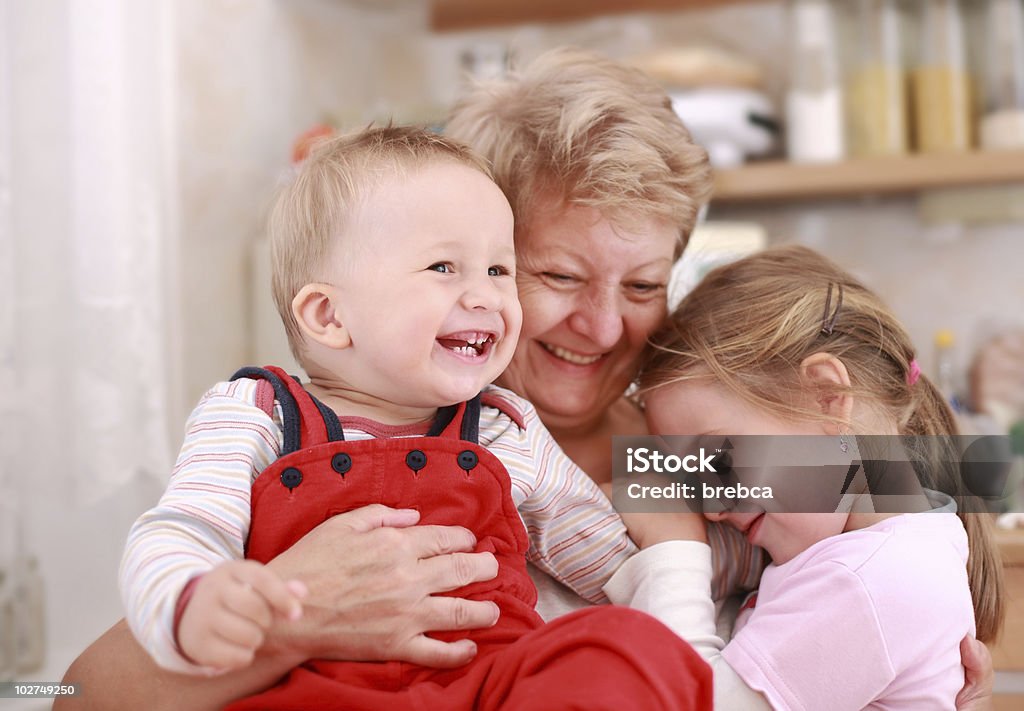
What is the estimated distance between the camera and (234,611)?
63 cm

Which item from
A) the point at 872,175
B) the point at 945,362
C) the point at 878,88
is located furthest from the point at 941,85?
the point at 945,362

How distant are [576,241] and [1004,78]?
5.43 ft

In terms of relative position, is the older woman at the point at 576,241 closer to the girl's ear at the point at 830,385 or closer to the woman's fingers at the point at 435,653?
the woman's fingers at the point at 435,653

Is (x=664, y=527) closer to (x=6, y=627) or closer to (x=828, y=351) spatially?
(x=828, y=351)

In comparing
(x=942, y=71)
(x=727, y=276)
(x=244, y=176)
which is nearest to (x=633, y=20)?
A: (x=942, y=71)

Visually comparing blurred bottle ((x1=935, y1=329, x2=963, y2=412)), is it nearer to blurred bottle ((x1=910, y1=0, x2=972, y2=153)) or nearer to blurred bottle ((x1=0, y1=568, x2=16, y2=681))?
blurred bottle ((x1=910, y1=0, x2=972, y2=153))

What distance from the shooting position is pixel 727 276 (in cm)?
112

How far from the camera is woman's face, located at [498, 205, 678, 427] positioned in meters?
1.07

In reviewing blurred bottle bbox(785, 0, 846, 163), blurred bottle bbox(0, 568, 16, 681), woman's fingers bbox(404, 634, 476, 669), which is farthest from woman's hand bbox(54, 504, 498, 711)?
blurred bottle bbox(785, 0, 846, 163)

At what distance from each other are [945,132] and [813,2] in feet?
1.43

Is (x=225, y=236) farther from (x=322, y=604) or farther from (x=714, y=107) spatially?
(x=322, y=604)

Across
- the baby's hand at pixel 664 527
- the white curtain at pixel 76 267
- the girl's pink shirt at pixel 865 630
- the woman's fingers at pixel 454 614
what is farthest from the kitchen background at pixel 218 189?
the woman's fingers at pixel 454 614

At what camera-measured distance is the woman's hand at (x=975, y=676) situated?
0.88 m

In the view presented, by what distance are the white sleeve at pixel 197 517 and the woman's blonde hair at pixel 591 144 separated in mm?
404
